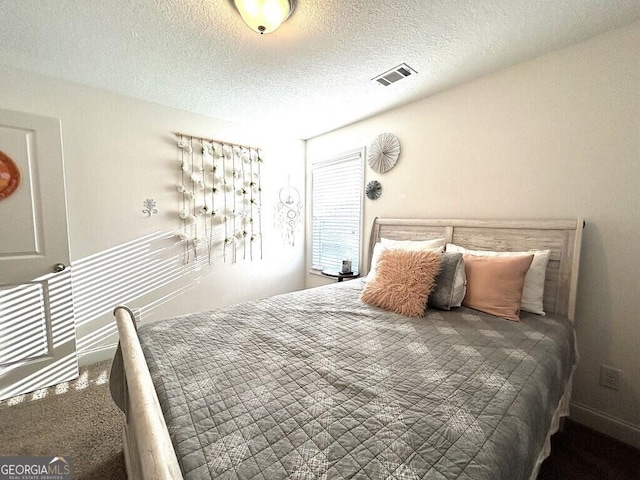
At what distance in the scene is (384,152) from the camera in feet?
9.04

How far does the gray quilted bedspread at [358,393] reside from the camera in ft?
2.12

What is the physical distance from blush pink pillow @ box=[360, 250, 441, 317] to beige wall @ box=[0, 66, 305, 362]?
2020 mm

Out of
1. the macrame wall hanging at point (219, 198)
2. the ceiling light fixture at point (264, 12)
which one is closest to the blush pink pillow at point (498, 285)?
the ceiling light fixture at point (264, 12)

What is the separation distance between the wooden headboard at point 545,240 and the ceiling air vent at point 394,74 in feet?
4.02

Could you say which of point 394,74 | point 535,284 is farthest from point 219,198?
point 535,284

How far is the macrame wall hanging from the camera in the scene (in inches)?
110

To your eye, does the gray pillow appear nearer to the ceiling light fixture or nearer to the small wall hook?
the ceiling light fixture

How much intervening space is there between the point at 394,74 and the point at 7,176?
9.72 ft

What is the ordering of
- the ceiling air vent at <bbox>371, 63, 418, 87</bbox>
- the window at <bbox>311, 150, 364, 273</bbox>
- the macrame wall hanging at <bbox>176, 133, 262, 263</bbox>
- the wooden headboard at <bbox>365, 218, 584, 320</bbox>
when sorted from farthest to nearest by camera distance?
the window at <bbox>311, 150, 364, 273</bbox>, the macrame wall hanging at <bbox>176, 133, 262, 263</bbox>, the ceiling air vent at <bbox>371, 63, 418, 87</bbox>, the wooden headboard at <bbox>365, 218, 584, 320</bbox>

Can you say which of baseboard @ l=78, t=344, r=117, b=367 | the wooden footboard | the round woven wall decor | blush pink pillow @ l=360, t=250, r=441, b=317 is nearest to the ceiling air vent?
the round woven wall decor

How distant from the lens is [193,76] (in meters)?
2.09

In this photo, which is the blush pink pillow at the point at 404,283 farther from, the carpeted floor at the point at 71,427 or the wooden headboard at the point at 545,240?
the carpeted floor at the point at 71,427

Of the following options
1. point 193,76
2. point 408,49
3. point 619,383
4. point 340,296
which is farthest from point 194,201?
point 619,383

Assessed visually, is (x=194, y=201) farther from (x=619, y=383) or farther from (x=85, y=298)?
(x=619, y=383)
